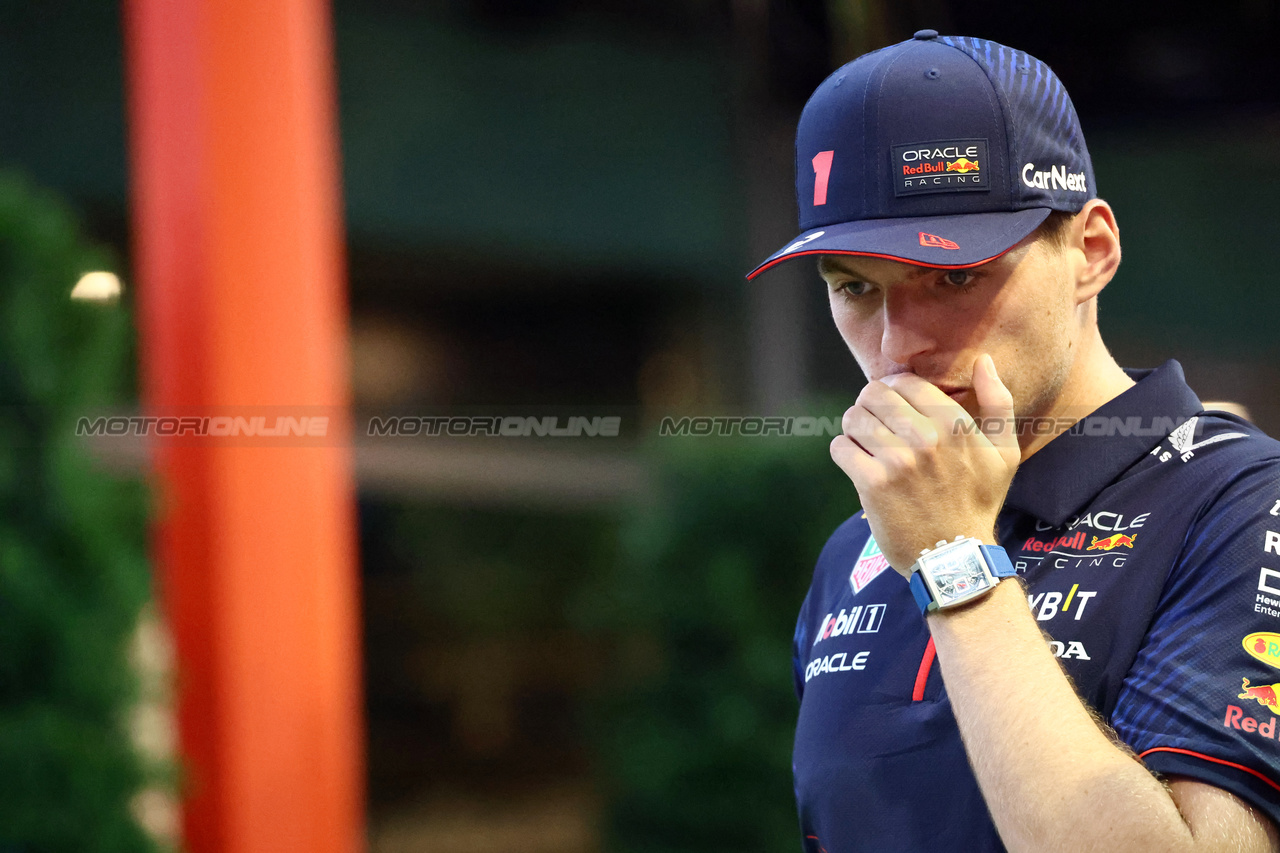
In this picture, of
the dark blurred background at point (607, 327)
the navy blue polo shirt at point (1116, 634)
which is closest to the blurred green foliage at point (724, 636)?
the dark blurred background at point (607, 327)

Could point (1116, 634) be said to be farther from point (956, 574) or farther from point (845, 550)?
point (845, 550)

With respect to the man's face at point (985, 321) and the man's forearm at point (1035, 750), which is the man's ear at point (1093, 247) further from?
the man's forearm at point (1035, 750)

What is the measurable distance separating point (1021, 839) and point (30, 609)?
270 centimetres

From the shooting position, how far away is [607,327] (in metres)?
7.23

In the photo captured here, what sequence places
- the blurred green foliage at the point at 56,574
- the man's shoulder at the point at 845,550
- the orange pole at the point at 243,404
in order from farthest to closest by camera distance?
the orange pole at the point at 243,404, the blurred green foliage at the point at 56,574, the man's shoulder at the point at 845,550

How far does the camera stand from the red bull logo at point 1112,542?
46.7 inches

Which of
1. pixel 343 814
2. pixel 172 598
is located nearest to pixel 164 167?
pixel 172 598

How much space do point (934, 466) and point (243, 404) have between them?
9.02ft

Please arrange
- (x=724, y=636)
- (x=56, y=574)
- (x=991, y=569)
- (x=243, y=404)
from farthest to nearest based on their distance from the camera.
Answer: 1. (x=724, y=636)
2. (x=243, y=404)
3. (x=56, y=574)
4. (x=991, y=569)

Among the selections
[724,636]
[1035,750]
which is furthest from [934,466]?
[724,636]

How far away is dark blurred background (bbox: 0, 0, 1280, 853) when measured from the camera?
168 inches

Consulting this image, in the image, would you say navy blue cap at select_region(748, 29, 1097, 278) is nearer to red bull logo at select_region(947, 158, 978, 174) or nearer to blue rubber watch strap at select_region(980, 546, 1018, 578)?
red bull logo at select_region(947, 158, 978, 174)

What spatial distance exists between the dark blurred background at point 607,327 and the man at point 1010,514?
8.36ft

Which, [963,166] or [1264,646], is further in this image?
[963,166]
